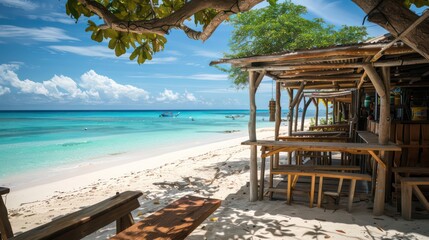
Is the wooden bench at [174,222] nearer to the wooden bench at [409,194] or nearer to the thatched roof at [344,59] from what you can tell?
the thatched roof at [344,59]

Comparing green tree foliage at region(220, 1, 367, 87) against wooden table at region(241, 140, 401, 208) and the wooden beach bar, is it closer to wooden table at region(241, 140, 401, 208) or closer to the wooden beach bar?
the wooden beach bar

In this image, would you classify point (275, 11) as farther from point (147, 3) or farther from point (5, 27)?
point (5, 27)

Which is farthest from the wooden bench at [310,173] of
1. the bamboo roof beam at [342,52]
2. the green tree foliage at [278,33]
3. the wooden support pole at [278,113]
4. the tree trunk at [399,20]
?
the green tree foliage at [278,33]

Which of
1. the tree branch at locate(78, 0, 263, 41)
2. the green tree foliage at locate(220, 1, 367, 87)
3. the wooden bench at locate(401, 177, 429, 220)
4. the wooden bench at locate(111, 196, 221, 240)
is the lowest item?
the wooden bench at locate(401, 177, 429, 220)

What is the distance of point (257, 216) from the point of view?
203 inches

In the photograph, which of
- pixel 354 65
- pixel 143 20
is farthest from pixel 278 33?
pixel 143 20

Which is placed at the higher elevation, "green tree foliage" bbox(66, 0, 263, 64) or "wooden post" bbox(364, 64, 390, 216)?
"green tree foliage" bbox(66, 0, 263, 64)

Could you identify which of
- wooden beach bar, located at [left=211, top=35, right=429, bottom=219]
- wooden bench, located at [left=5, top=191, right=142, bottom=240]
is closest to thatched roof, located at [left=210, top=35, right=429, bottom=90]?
wooden beach bar, located at [left=211, top=35, right=429, bottom=219]

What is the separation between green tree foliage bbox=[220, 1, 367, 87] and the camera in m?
12.2

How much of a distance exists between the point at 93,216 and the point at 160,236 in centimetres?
70

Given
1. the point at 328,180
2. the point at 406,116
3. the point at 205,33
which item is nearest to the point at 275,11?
the point at 406,116

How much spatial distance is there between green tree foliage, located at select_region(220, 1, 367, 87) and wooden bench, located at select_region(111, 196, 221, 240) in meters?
9.93

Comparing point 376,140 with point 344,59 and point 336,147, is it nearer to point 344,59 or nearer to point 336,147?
point 336,147

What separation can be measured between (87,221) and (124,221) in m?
0.73
